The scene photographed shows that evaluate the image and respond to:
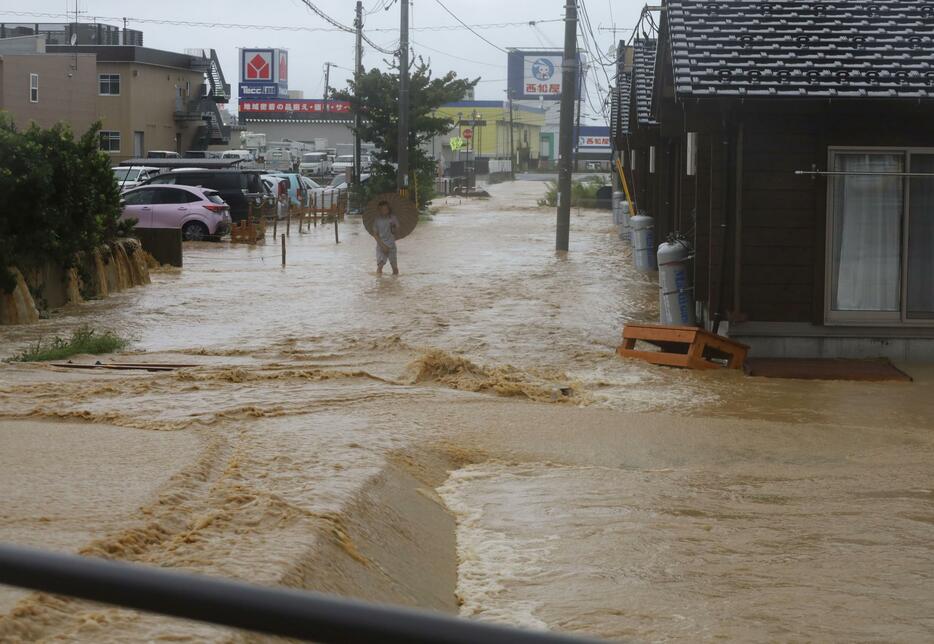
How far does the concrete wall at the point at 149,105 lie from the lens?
56656 millimetres

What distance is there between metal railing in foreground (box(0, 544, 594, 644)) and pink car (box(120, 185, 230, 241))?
30866mm

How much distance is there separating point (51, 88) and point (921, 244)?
144 feet

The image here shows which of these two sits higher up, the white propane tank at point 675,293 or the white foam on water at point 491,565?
the white propane tank at point 675,293

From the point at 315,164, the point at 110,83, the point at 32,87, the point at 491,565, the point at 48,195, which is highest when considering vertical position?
the point at 110,83

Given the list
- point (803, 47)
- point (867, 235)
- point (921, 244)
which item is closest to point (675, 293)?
point (867, 235)

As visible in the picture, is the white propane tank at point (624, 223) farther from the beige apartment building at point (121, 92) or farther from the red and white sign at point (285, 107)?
the red and white sign at point (285, 107)

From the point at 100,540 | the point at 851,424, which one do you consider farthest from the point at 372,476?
the point at 851,424

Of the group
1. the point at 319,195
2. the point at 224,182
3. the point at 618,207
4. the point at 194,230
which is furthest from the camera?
the point at 319,195

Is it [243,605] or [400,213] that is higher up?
[400,213]

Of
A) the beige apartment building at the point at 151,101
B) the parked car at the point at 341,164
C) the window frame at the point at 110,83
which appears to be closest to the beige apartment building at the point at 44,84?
the beige apartment building at the point at 151,101

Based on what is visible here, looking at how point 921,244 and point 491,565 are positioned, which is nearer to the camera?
point 491,565

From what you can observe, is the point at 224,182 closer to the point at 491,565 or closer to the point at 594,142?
the point at 491,565

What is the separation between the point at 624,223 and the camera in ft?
115

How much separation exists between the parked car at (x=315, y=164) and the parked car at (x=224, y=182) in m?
30.6
